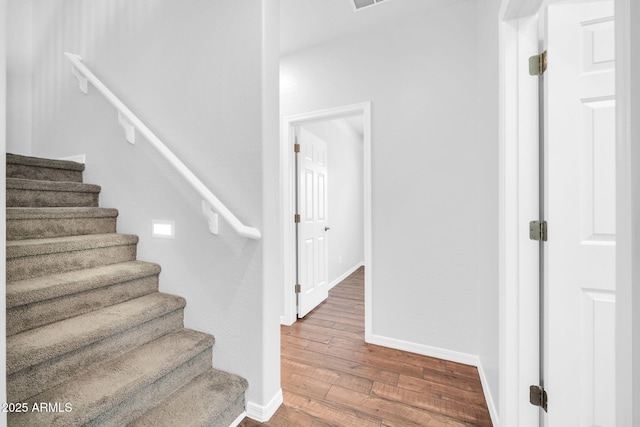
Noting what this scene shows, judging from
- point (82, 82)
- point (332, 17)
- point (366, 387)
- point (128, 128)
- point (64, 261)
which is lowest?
point (366, 387)

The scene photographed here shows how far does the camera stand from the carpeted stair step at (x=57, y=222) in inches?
58.7

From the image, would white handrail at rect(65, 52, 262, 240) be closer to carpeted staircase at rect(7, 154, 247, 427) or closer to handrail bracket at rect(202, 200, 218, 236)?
handrail bracket at rect(202, 200, 218, 236)

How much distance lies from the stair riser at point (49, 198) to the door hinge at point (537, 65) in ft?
9.10

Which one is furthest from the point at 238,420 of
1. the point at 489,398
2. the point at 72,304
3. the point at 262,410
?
the point at 489,398

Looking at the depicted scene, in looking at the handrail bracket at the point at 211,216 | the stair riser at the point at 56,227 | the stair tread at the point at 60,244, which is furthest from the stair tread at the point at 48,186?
the handrail bracket at the point at 211,216

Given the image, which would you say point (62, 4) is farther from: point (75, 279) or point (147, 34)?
point (75, 279)

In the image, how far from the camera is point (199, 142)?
161cm

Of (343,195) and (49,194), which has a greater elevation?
(343,195)

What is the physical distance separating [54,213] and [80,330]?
85 cm

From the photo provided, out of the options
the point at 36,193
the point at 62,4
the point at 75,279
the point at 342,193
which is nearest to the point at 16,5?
the point at 62,4

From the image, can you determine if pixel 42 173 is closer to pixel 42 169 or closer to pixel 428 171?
pixel 42 169

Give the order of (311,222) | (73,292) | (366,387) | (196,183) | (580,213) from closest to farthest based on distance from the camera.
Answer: (580,213) → (73,292) → (196,183) → (366,387) → (311,222)

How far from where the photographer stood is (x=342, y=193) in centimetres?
461

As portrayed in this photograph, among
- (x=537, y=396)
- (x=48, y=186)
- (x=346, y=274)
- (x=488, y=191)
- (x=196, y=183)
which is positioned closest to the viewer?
(x=537, y=396)
